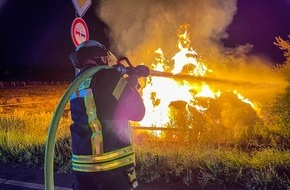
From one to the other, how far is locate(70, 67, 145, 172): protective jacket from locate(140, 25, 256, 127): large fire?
483 cm

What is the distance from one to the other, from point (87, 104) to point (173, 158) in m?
2.73

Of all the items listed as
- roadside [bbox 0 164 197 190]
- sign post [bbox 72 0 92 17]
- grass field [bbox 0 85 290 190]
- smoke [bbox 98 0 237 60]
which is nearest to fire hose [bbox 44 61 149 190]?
roadside [bbox 0 164 197 190]

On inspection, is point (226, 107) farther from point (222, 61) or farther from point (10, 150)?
point (10, 150)

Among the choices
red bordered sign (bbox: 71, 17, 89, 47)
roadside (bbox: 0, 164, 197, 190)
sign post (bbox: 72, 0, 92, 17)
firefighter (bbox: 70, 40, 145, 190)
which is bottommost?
roadside (bbox: 0, 164, 197, 190)

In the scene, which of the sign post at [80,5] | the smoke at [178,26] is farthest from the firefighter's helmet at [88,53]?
the smoke at [178,26]

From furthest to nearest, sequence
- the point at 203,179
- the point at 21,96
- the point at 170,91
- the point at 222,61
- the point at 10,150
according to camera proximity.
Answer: the point at 21,96
the point at 222,61
the point at 170,91
the point at 10,150
the point at 203,179

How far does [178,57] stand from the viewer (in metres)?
9.23

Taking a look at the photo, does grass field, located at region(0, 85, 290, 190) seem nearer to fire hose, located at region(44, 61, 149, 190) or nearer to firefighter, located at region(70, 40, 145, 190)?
firefighter, located at region(70, 40, 145, 190)

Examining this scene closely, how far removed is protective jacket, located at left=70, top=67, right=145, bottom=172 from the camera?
2.55 meters

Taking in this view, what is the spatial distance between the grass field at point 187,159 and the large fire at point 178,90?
1214 millimetres

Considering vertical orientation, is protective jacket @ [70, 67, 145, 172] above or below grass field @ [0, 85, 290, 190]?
above

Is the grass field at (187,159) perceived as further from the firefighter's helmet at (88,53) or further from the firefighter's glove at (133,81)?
the firefighter's helmet at (88,53)

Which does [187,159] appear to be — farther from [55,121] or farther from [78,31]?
[78,31]

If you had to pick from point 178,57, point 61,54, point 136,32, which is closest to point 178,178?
point 178,57
